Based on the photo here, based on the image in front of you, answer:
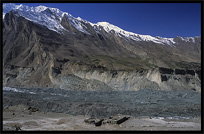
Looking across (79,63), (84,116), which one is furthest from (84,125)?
(79,63)

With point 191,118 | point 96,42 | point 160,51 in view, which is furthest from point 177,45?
point 191,118

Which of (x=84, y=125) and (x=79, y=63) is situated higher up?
(x=79, y=63)

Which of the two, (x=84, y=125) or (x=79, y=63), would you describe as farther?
(x=79, y=63)

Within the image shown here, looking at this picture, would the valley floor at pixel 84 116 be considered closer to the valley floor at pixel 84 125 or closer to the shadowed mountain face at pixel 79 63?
the valley floor at pixel 84 125

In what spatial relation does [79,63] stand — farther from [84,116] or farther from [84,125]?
[84,125]

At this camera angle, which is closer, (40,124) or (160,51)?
(40,124)

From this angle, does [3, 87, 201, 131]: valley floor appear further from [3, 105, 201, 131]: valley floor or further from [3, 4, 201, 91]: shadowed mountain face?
[3, 4, 201, 91]: shadowed mountain face

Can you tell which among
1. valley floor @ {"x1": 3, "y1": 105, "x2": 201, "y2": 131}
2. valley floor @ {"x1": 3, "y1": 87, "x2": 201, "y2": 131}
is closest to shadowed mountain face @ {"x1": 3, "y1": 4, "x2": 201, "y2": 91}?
valley floor @ {"x1": 3, "y1": 87, "x2": 201, "y2": 131}

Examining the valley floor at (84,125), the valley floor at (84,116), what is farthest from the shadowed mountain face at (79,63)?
the valley floor at (84,125)

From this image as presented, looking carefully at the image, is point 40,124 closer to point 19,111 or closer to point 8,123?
point 8,123
